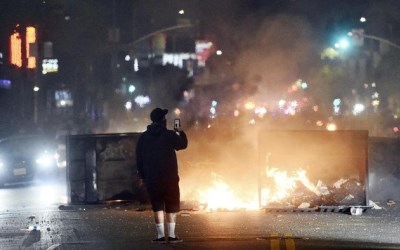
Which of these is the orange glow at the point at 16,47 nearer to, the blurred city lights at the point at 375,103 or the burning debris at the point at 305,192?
the blurred city lights at the point at 375,103

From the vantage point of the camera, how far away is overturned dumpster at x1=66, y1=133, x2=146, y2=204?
1357 cm

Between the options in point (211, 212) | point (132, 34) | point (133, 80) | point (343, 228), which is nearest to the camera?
point (343, 228)

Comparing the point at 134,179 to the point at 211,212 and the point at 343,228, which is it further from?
the point at 343,228

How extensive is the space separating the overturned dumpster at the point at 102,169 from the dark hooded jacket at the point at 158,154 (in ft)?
15.5

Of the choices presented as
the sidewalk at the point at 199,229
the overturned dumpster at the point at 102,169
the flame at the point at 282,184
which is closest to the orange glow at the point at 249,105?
the overturned dumpster at the point at 102,169

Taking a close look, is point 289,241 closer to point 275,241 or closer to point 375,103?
point 275,241

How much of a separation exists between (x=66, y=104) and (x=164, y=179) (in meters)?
40.1

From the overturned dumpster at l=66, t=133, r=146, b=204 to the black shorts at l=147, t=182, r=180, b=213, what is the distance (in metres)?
4.75

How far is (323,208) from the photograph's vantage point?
12172mm

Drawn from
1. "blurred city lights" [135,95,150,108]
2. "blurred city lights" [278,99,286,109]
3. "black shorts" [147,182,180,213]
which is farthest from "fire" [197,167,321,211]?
"blurred city lights" [135,95,150,108]

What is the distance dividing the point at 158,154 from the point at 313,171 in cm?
420

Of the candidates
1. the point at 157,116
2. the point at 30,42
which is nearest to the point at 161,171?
the point at 157,116

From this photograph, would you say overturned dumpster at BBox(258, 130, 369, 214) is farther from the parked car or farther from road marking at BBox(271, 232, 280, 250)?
the parked car

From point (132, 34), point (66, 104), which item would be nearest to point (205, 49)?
point (132, 34)
